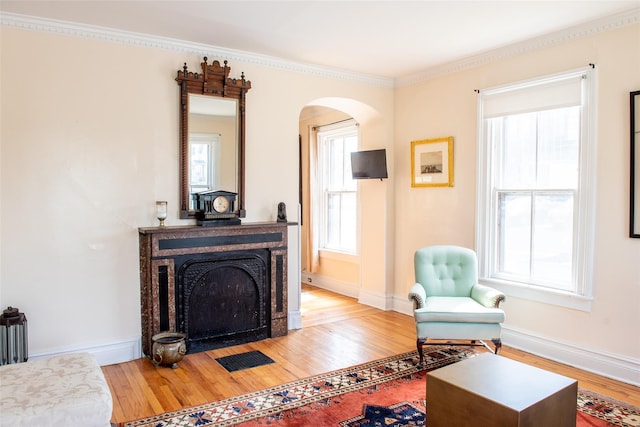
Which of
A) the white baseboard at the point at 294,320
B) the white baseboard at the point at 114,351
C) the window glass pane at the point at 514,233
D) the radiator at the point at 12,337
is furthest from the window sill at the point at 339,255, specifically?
the radiator at the point at 12,337

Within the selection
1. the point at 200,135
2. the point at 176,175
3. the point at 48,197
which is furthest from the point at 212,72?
the point at 48,197

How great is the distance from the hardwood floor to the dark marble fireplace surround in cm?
17

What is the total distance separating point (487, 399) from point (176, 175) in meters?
3.07

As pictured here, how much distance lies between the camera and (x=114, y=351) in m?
3.80

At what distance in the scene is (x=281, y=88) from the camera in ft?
15.3

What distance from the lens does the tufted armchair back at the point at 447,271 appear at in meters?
4.16

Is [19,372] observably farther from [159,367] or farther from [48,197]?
[48,197]

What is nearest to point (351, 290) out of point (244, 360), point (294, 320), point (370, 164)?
point (294, 320)

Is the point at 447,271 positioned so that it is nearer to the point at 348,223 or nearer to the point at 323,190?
the point at 348,223

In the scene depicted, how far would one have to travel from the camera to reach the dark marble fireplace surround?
12.4 ft

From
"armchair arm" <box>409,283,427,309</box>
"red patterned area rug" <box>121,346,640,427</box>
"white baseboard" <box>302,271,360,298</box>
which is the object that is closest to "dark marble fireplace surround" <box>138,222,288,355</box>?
"red patterned area rug" <box>121,346,640,427</box>

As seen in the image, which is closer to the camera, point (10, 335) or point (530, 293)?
point (10, 335)

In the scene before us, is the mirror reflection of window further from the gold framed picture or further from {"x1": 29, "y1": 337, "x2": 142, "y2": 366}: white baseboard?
the gold framed picture

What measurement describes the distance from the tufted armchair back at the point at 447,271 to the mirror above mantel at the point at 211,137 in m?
1.80
